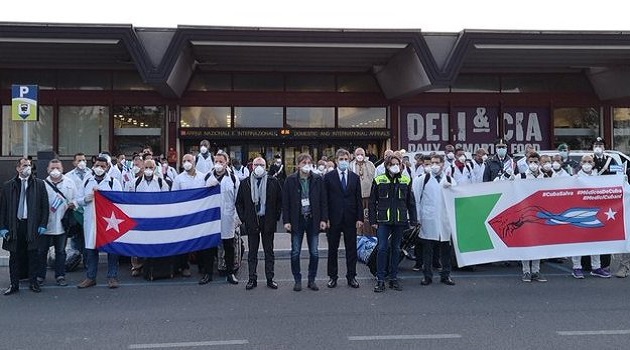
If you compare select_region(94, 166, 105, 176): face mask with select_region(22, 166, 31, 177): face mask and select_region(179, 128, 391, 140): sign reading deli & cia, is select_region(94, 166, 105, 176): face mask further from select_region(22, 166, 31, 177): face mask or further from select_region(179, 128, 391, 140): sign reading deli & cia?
select_region(179, 128, 391, 140): sign reading deli & cia

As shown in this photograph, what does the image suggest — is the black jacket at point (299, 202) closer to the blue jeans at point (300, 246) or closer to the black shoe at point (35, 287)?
the blue jeans at point (300, 246)

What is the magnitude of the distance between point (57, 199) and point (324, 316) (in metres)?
4.49

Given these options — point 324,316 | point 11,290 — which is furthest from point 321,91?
point 324,316

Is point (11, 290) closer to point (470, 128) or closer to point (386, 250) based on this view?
point (386, 250)

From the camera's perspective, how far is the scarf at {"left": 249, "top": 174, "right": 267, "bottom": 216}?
8.20 m

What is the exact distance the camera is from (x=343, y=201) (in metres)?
8.17

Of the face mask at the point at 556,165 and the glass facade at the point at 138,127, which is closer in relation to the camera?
the face mask at the point at 556,165

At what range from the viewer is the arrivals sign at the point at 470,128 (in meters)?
22.0

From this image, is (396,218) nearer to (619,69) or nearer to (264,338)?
(264,338)

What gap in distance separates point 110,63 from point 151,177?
12.5m

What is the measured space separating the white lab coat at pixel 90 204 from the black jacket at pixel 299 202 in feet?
9.37

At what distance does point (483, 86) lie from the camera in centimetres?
2233

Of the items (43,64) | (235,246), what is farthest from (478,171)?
(43,64)

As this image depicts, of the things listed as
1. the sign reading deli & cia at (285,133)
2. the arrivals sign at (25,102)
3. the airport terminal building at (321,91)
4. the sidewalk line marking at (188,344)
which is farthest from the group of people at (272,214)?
the sign reading deli & cia at (285,133)
